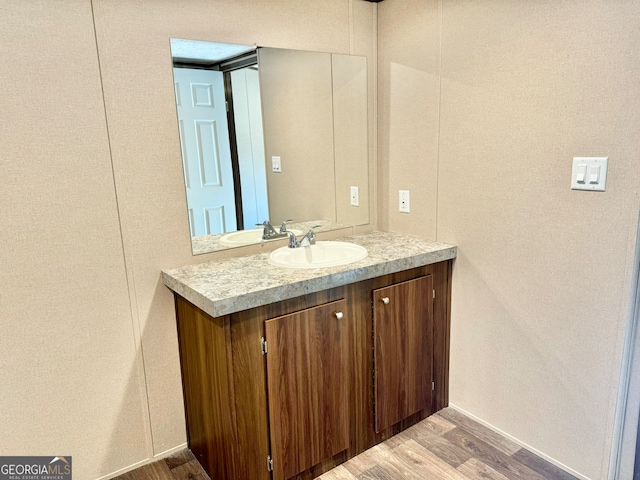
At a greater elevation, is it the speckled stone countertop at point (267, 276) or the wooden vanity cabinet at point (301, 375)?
the speckled stone countertop at point (267, 276)

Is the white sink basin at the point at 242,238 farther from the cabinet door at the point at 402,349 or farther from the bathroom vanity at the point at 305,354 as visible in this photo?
the cabinet door at the point at 402,349

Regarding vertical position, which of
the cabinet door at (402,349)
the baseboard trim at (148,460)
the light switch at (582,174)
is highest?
the light switch at (582,174)

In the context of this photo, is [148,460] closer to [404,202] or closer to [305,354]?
[305,354]

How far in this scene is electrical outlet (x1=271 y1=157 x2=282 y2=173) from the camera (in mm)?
2203

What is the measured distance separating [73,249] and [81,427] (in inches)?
28.9

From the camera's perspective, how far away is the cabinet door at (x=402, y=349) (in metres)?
1.97

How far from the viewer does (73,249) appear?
1706mm

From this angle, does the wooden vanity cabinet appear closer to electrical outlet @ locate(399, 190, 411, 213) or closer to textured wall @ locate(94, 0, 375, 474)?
textured wall @ locate(94, 0, 375, 474)

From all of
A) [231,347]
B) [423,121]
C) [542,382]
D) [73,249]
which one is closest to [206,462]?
A: [231,347]

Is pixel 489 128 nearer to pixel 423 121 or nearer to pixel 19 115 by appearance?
pixel 423 121

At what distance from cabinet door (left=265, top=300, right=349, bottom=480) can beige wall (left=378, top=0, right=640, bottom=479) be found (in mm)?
733

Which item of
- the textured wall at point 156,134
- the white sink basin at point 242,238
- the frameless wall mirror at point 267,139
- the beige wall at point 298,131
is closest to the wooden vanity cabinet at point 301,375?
the textured wall at point 156,134

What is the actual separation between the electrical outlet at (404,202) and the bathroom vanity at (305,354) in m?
0.23

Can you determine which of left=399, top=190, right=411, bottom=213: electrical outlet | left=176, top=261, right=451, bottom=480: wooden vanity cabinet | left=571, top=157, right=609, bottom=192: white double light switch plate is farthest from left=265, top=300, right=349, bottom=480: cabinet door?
left=571, top=157, right=609, bottom=192: white double light switch plate
